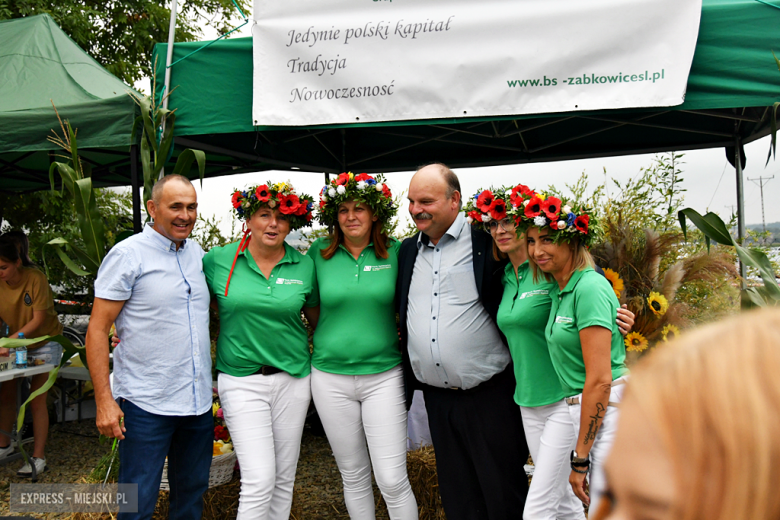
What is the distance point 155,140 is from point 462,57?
1.87 m

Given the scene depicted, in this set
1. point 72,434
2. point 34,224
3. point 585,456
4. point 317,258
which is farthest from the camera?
point 34,224

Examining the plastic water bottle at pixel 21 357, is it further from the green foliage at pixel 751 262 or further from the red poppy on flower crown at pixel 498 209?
the green foliage at pixel 751 262

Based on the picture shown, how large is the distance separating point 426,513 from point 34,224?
7.45 m

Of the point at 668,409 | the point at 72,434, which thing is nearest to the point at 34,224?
the point at 72,434

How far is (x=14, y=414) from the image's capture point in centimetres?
455

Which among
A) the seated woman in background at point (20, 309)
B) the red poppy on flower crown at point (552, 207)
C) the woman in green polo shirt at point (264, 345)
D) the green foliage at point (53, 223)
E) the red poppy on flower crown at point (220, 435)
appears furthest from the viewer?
the green foliage at point (53, 223)

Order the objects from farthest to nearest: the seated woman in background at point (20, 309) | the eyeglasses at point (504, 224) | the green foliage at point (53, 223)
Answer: the green foliage at point (53, 223), the seated woman in background at point (20, 309), the eyeglasses at point (504, 224)

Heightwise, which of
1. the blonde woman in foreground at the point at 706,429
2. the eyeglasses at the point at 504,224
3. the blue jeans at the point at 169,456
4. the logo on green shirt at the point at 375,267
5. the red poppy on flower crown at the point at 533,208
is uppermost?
the red poppy on flower crown at the point at 533,208

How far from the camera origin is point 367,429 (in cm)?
279

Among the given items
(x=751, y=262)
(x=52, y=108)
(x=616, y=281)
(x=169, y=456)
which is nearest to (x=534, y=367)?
(x=751, y=262)

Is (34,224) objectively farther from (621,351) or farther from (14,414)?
(621,351)

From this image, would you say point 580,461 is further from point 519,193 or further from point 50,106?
point 50,106

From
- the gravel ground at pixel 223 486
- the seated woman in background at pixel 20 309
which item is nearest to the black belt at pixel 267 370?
the gravel ground at pixel 223 486

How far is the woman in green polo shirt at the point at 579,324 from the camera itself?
212 centimetres
